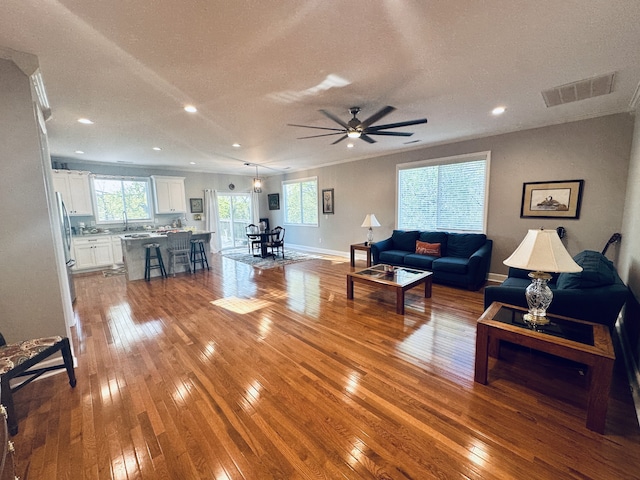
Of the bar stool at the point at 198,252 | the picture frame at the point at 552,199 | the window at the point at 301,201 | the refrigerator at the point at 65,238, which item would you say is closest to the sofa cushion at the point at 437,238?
the picture frame at the point at 552,199

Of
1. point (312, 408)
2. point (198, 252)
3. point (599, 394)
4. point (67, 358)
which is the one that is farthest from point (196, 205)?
point (599, 394)

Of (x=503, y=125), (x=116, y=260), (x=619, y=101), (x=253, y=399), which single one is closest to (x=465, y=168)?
(x=503, y=125)

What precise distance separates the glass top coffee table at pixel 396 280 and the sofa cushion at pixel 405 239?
1.47 metres

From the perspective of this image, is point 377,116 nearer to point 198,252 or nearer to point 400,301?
point 400,301

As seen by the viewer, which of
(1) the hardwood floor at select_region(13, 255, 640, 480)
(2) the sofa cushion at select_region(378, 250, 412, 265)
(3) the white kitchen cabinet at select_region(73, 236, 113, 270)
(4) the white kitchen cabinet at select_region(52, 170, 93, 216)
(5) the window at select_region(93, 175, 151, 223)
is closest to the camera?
(1) the hardwood floor at select_region(13, 255, 640, 480)

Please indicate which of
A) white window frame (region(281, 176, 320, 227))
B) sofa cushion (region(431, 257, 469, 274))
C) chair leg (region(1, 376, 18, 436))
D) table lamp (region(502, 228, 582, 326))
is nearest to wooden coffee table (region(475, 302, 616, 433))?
table lamp (region(502, 228, 582, 326))

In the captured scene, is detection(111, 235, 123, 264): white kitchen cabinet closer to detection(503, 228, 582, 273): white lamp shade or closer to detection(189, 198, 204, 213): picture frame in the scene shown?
detection(189, 198, 204, 213): picture frame

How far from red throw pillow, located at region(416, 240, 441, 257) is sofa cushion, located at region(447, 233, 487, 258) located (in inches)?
9.1

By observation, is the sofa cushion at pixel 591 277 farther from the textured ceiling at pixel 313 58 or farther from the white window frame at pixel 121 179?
the white window frame at pixel 121 179

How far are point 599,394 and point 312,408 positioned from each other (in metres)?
1.81

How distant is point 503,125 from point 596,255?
2.56 metres

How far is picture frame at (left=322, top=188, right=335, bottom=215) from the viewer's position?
759cm

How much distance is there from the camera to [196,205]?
27.3 ft

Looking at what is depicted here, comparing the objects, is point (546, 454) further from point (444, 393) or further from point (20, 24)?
point (20, 24)
